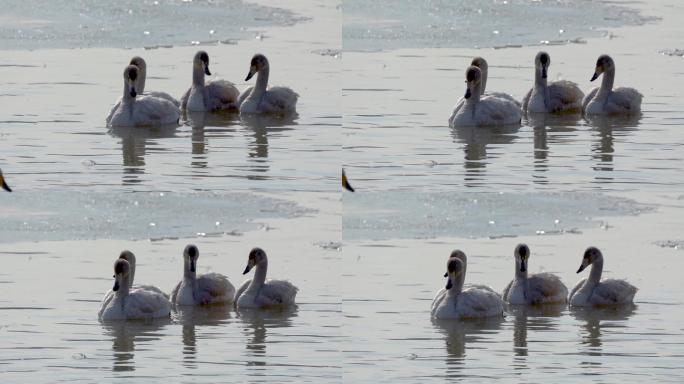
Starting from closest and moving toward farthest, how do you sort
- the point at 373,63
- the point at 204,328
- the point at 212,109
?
the point at 204,328 < the point at 212,109 < the point at 373,63

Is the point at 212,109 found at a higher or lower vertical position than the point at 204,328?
higher

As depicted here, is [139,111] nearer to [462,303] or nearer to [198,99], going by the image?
[198,99]

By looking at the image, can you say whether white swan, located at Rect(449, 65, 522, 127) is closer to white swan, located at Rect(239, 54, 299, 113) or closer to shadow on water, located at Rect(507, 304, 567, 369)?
white swan, located at Rect(239, 54, 299, 113)

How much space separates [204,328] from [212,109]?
22.7 feet

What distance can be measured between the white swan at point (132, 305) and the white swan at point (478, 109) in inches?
234

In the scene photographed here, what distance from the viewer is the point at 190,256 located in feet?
54.0

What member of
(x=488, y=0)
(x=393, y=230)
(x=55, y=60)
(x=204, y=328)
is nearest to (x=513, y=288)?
(x=393, y=230)

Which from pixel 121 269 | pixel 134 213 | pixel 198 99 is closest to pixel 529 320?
pixel 121 269

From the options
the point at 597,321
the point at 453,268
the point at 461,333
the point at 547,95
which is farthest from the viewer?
the point at 547,95

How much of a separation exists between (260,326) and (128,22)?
12.5 metres

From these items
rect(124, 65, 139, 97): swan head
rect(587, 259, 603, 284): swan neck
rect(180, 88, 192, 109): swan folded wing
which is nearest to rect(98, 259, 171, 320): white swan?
rect(587, 259, 603, 284): swan neck

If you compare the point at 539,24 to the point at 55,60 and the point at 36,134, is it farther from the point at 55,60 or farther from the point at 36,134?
the point at 36,134

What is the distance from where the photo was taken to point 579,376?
13438 mm

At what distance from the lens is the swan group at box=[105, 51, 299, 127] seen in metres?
21.0
